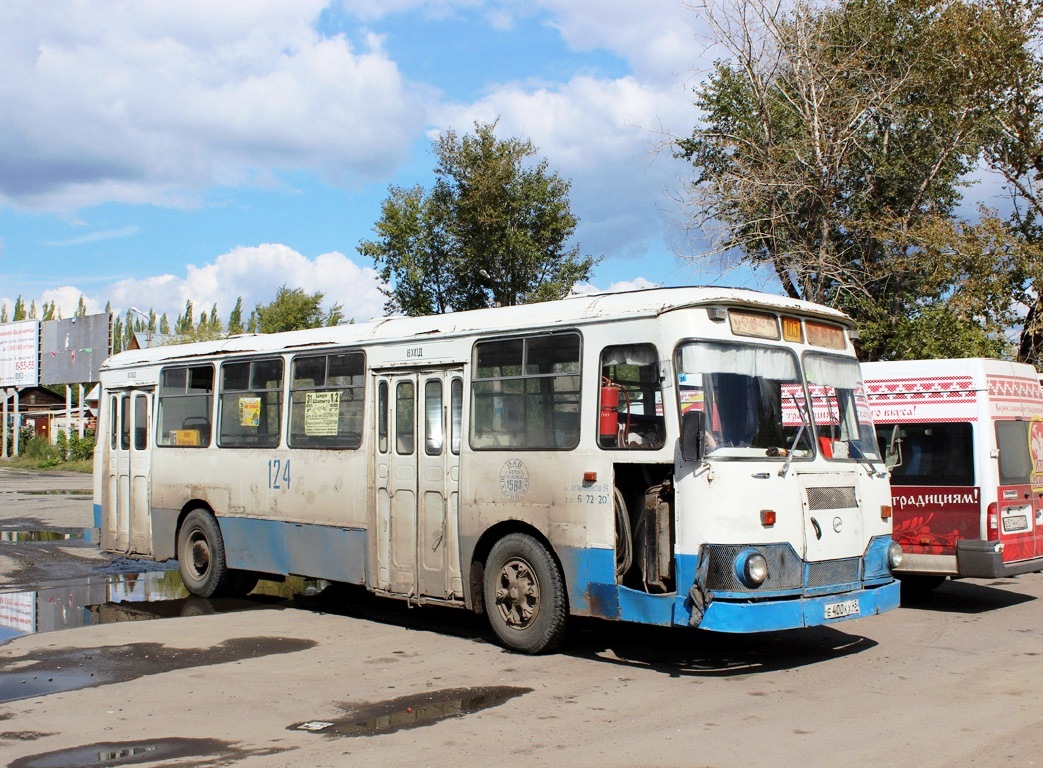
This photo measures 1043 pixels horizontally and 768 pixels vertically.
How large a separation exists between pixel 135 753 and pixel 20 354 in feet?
209

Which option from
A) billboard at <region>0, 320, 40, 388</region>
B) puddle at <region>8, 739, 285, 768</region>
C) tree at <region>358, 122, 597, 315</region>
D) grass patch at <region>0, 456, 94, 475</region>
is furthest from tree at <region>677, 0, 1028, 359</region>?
billboard at <region>0, 320, 40, 388</region>

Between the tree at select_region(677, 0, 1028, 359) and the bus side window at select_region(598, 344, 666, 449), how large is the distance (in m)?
14.8

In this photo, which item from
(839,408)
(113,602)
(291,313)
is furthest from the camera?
(291,313)

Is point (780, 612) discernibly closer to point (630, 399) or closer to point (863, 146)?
point (630, 399)

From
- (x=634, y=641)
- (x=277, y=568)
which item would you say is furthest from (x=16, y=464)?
(x=634, y=641)

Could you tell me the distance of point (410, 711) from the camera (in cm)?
759

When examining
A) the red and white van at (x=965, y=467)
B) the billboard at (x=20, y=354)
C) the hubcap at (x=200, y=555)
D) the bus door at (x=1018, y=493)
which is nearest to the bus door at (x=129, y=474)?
the hubcap at (x=200, y=555)

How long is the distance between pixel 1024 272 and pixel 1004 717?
16.3 metres

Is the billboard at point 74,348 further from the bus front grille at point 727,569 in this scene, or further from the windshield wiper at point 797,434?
the bus front grille at point 727,569

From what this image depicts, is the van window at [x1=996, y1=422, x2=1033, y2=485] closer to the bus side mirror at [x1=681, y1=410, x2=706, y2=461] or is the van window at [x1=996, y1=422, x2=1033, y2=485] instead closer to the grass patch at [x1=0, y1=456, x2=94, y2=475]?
the bus side mirror at [x1=681, y1=410, x2=706, y2=461]

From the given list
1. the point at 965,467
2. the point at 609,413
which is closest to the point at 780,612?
the point at 609,413

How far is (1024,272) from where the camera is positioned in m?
21.4

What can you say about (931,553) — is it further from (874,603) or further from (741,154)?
(741,154)

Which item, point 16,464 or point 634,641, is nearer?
point 634,641
